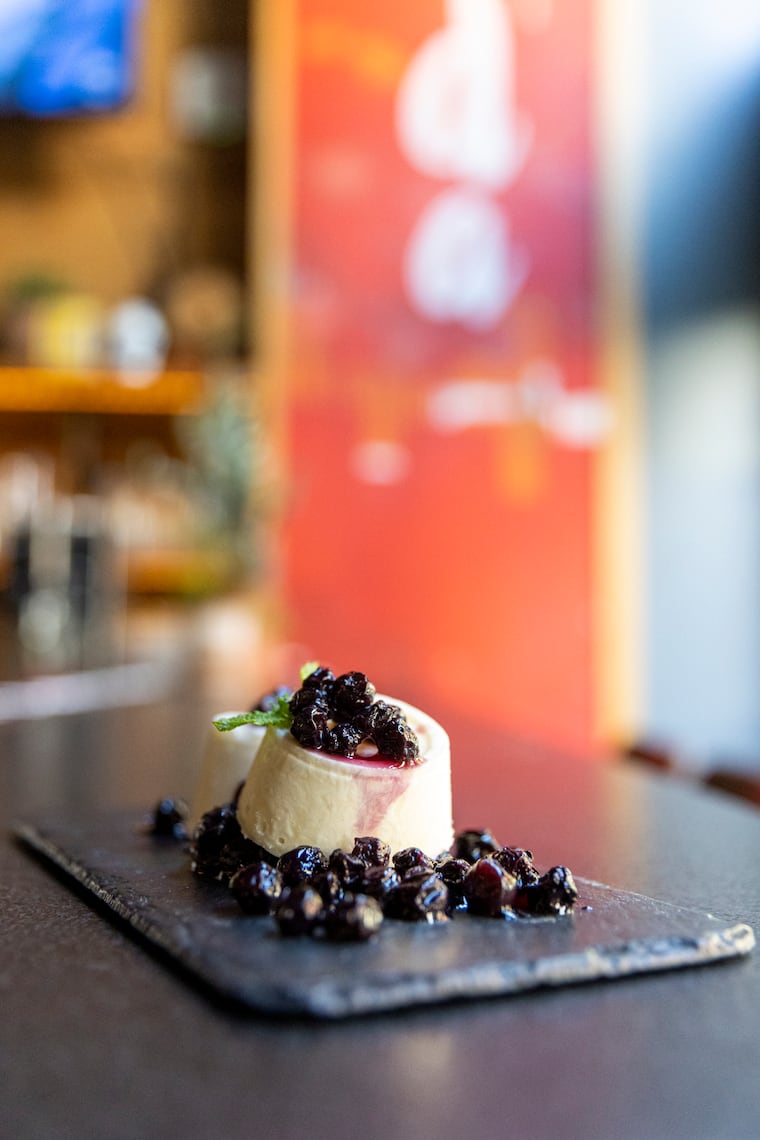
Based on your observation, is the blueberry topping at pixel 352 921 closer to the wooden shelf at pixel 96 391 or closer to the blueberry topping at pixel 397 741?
the blueberry topping at pixel 397 741

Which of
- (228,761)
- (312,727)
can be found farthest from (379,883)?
(228,761)

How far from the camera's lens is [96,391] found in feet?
14.2

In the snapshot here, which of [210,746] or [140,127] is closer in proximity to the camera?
[210,746]

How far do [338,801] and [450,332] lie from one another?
12.4ft

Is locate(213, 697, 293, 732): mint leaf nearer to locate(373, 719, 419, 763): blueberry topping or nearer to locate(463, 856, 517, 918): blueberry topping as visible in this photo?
locate(373, 719, 419, 763): blueberry topping

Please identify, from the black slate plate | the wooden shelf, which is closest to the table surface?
the black slate plate

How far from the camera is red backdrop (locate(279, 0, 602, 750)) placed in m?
4.45

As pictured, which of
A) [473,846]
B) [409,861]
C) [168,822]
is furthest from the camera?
[168,822]

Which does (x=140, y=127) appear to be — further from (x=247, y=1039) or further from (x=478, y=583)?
(x=247, y=1039)

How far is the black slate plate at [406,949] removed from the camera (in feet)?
2.14

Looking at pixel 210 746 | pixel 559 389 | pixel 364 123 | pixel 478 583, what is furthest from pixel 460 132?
pixel 210 746

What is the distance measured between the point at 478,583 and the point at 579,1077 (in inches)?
153

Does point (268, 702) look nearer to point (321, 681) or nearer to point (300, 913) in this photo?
point (321, 681)

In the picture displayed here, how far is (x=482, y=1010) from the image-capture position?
2.17 ft
